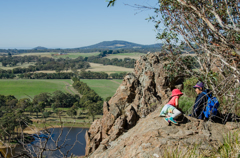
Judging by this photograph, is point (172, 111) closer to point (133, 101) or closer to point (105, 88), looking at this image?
point (133, 101)

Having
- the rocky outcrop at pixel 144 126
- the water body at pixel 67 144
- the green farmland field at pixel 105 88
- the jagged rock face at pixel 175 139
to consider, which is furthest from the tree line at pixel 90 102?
the jagged rock face at pixel 175 139

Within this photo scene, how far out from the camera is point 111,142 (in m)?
8.74

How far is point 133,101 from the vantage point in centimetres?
1134

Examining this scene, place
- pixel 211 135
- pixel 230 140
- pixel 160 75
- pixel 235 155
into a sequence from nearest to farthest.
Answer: pixel 235 155, pixel 230 140, pixel 211 135, pixel 160 75

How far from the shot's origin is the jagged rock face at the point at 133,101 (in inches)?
393

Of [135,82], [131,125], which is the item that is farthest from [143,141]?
[135,82]

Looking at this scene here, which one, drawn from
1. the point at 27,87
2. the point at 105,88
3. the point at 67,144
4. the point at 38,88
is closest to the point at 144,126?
the point at 67,144

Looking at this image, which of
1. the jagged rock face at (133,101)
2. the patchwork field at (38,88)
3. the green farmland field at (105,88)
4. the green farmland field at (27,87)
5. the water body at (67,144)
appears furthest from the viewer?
the green farmland field at (27,87)

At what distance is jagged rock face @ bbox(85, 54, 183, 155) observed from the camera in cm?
998

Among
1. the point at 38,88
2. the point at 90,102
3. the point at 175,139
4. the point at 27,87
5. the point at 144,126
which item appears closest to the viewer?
the point at 175,139

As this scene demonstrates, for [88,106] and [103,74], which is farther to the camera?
[103,74]

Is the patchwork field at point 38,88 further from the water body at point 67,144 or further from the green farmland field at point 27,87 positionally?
the water body at point 67,144

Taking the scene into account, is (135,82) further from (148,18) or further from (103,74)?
(103,74)

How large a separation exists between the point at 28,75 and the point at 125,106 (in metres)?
126
